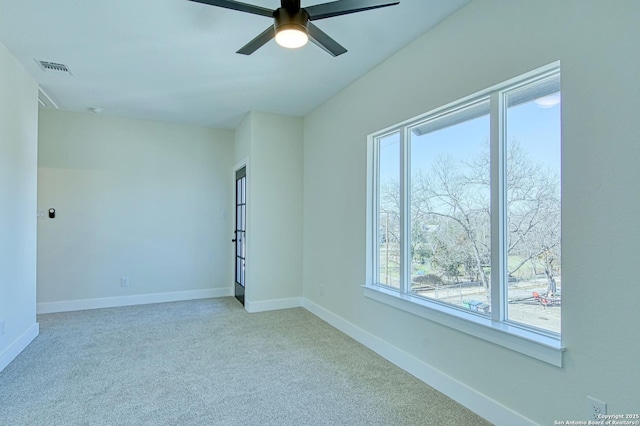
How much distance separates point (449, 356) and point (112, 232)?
4.71 metres

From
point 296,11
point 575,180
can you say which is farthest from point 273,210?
point 575,180

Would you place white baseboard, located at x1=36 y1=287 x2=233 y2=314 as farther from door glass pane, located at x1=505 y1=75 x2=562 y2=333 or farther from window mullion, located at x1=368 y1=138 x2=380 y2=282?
door glass pane, located at x1=505 y1=75 x2=562 y2=333

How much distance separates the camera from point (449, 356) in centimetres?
243

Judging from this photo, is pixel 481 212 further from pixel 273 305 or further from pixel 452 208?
pixel 273 305

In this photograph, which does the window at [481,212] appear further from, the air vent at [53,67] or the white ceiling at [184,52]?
the air vent at [53,67]

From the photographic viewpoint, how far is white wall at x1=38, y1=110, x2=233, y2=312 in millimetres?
4645

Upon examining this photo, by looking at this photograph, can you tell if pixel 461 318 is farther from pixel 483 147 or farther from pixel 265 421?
pixel 265 421

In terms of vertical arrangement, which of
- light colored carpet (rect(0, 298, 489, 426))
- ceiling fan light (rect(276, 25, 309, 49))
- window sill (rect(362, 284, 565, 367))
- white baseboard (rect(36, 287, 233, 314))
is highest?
ceiling fan light (rect(276, 25, 309, 49))

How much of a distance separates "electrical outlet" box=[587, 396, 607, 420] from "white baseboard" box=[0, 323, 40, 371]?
4131 millimetres

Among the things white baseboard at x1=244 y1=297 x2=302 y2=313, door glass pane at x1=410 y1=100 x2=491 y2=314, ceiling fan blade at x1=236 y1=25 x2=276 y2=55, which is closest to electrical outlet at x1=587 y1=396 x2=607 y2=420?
door glass pane at x1=410 y1=100 x2=491 y2=314

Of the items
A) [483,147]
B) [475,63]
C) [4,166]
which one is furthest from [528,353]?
[4,166]

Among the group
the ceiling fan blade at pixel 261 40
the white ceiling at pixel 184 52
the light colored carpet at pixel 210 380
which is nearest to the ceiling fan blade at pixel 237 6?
the ceiling fan blade at pixel 261 40

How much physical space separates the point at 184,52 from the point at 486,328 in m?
3.22

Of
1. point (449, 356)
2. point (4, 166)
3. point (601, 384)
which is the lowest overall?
point (449, 356)
